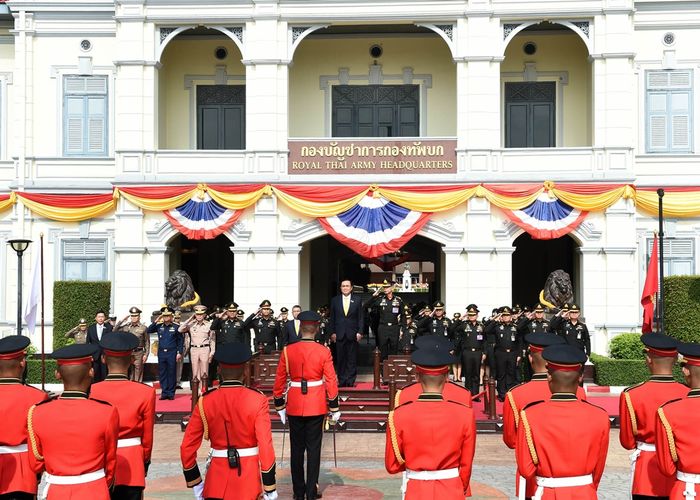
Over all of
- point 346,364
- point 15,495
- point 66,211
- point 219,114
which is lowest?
point 346,364

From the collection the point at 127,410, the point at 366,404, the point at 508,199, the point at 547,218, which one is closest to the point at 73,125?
the point at 508,199

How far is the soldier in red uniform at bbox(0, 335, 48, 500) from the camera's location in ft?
26.2

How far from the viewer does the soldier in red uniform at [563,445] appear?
21.7 ft

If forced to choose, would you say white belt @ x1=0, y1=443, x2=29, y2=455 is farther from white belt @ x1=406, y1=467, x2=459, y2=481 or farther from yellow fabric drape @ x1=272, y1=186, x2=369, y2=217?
yellow fabric drape @ x1=272, y1=186, x2=369, y2=217

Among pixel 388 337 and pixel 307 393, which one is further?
pixel 388 337

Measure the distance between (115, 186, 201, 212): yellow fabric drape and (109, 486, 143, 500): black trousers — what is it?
1623 centimetres

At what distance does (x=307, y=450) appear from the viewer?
11078 mm

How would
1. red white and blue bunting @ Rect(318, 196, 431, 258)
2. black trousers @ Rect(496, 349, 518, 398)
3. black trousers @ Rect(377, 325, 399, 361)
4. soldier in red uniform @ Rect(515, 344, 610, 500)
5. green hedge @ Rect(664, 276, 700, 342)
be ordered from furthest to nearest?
red white and blue bunting @ Rect(318, 196, 431, 258) < green hedge @ Rect(664, 276, 700, 342) < black trousers @ Rect(377, 325, 399, 361) < black trousers @ Rect(496, 349, 518, 398) < soldier in red uniform @ Rect(515, 344, 610, 500)

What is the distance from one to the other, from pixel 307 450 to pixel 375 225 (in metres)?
12.9

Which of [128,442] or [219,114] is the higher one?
[219,114]

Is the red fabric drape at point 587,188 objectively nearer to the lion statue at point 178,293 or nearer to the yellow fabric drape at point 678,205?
the yellow fabric drape at point 678,205

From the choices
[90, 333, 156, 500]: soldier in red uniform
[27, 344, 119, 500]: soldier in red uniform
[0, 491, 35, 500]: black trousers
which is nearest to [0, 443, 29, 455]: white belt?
[0, 491, 35, 500]: black trousers

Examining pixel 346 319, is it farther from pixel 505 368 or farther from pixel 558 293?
pixel 558 293

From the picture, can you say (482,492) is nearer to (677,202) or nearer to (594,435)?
(594,435)
